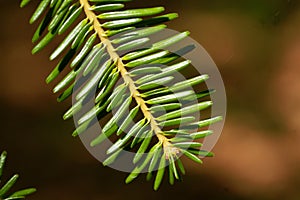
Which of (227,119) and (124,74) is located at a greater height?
(124,74)

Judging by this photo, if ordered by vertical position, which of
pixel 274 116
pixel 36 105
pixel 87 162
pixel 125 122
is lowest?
pixel 274 116

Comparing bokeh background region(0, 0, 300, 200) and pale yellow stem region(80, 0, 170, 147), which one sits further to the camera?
bokeh background region(0, 0, 300, 200)

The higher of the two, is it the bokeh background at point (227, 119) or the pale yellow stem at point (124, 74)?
the pale yellow stem at point (124, 74)

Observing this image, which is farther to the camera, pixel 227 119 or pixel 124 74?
pixel 227 119

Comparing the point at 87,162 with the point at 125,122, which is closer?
the point at 125,122

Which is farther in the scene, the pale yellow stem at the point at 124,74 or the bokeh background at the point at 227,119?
the bokeh background at the point at 227,119

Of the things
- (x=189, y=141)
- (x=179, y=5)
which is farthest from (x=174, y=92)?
(x=179, y=5)

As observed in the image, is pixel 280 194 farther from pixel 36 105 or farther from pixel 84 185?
pixel 36 105

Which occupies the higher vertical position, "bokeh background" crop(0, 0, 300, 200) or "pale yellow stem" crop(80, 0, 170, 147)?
"pale yellow stem" crop(80, 0, 170, 147)
